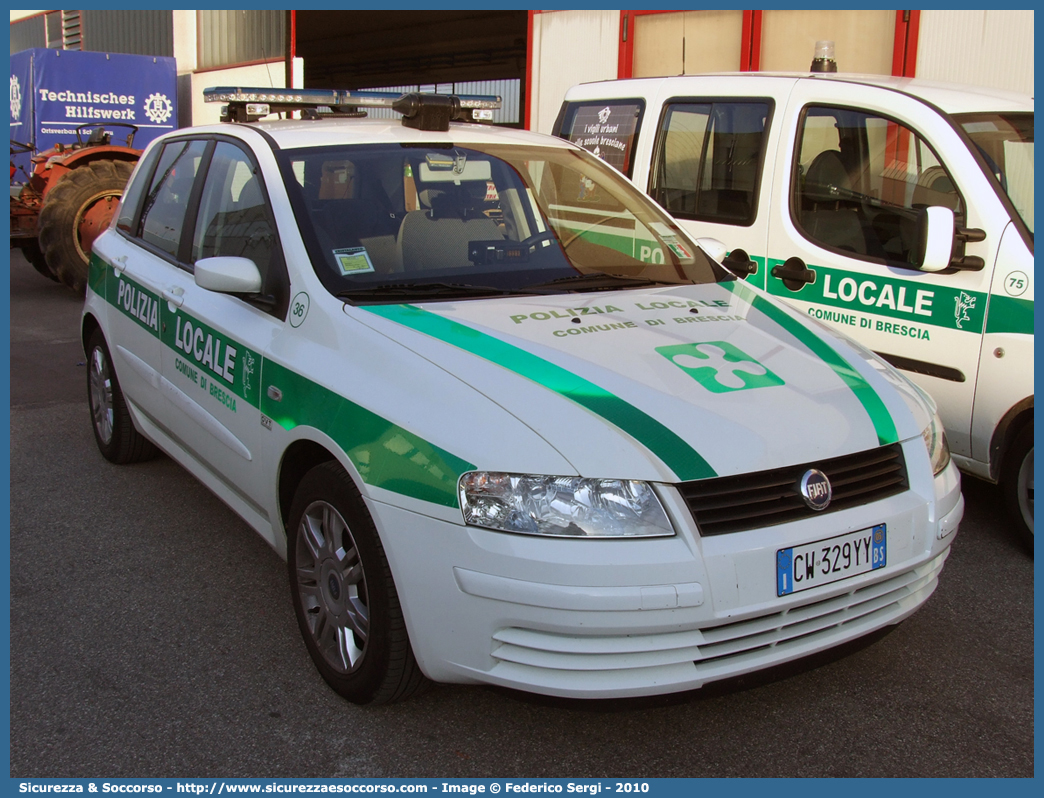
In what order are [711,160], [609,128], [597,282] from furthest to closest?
[609,128]
[711,160]
[597,282]

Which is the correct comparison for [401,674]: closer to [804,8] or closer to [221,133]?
[221,133]

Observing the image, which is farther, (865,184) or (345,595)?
(865,184)

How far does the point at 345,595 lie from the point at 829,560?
1.31 metres

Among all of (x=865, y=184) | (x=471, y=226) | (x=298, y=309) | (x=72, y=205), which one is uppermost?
(x=865, y=184)

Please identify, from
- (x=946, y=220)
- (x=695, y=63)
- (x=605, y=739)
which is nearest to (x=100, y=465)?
(x=605, y=739)

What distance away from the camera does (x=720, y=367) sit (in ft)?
9.25

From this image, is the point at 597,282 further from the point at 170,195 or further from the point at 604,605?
the point at 170,195

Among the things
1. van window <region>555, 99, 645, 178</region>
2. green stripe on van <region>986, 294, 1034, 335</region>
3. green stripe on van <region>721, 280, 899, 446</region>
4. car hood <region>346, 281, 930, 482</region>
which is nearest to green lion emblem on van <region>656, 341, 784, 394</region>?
car hood <region>346, 281, 930, 482</region>

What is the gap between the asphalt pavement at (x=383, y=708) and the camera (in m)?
2.62

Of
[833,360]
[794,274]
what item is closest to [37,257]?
[794,274]

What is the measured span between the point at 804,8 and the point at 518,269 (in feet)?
22.1

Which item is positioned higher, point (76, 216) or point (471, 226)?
point (471, 226)

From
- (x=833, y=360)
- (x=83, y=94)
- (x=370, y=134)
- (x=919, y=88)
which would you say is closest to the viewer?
(x=833, y=360)

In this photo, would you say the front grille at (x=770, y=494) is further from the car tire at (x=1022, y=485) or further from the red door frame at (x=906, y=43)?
the red door frame at (x=906, y=43)
